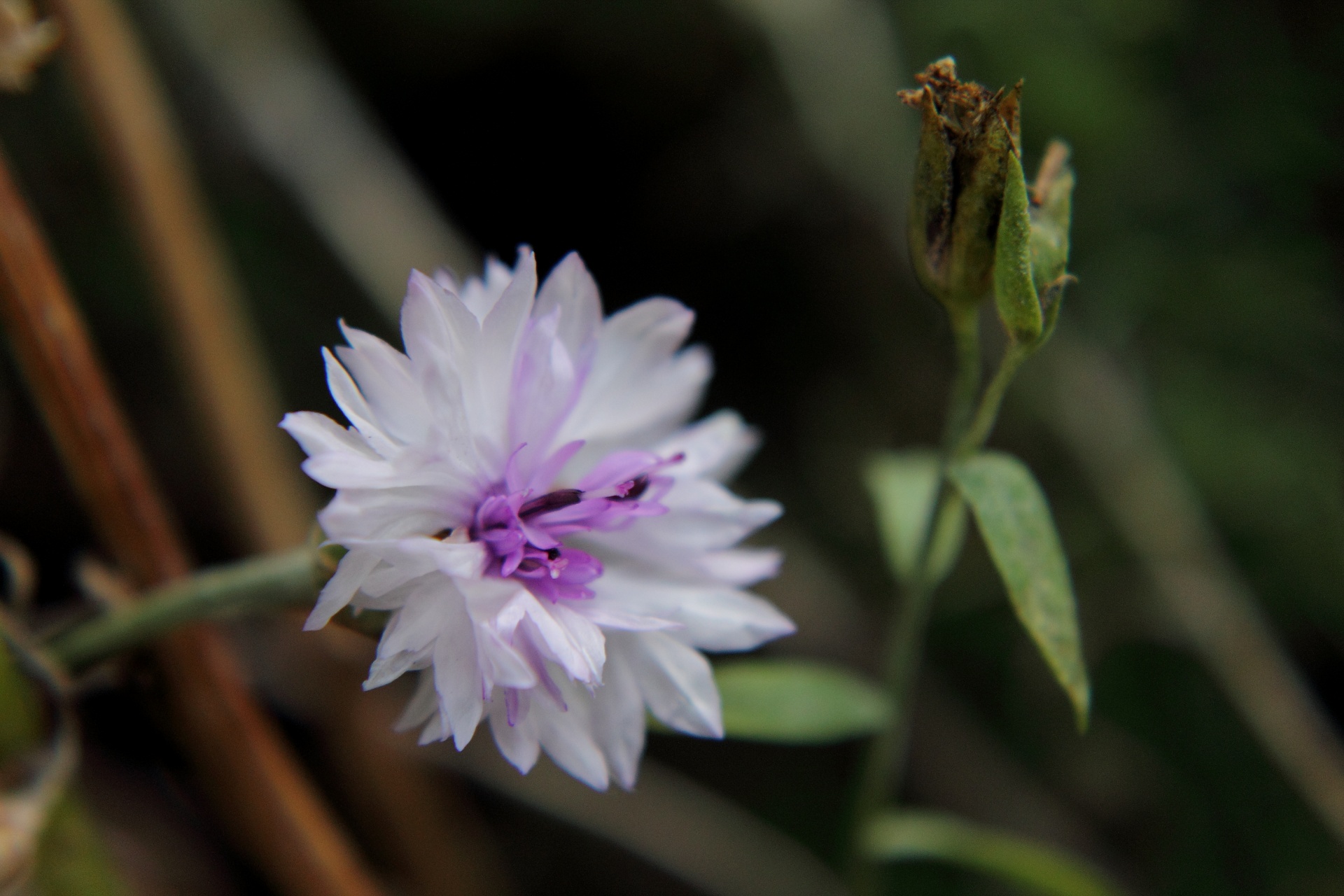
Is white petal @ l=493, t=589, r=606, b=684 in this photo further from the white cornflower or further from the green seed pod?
the green seed pod

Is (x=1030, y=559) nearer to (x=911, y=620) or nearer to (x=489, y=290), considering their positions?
(x=911, y=620)

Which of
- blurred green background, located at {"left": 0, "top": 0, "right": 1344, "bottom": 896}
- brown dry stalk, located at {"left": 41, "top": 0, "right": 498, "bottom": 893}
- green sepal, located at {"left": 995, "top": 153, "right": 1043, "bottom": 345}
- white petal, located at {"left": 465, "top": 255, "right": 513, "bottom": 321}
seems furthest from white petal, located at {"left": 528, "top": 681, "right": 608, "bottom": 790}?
blurred green background, located at {"left": 0, "top": 0, "right": 1344, "bottom": 896}

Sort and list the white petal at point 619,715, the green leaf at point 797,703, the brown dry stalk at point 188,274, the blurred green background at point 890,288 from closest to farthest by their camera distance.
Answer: the white petal at point 619,715, the green leaf at point 797,703, the brown dry stalk at point 188,274, the blurred green background at point 890,288

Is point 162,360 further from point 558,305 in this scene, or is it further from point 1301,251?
point 1301,251

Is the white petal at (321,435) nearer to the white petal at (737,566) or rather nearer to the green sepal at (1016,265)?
the white petal at (737,566)

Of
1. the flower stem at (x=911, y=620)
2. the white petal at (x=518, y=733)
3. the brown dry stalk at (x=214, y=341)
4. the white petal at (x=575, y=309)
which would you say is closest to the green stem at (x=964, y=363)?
the flower stem at (x=911, y=620)

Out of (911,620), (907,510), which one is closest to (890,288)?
(907,510)
